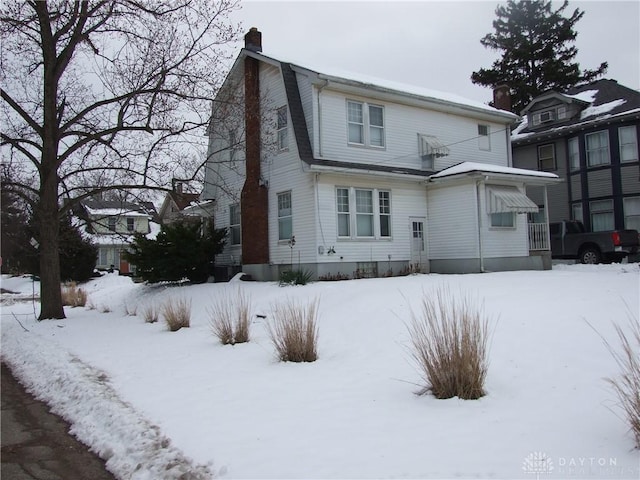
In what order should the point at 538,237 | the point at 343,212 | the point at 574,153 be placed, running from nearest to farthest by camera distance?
the point at 343,212, the point at 538,237, the point at 574,153

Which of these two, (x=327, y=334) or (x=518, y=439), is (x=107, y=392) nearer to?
(x=327, y=334)

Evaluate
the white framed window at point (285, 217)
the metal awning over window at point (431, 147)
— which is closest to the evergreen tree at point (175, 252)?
the white framed window at point (285, 217)

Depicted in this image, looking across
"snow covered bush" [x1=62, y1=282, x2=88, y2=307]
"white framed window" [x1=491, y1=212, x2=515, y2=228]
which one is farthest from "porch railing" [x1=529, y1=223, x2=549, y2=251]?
"snow covered bush" [x1=62, y1=282, x2=88, y2=307]

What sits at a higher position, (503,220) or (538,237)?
(503,220)

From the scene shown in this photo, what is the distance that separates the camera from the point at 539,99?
92.9ft

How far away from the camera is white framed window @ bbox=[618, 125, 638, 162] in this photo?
78.7 feet

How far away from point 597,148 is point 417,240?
12.8 metres

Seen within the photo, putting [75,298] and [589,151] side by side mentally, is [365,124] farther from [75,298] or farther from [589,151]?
[589,151]

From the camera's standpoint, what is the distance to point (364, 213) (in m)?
17.8

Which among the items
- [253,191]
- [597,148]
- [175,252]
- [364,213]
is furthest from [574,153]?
[175,252]

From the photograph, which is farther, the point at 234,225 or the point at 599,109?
the point at 599,109

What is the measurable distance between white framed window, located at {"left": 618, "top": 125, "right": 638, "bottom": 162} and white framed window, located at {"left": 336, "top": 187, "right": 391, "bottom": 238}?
13561 millimetres

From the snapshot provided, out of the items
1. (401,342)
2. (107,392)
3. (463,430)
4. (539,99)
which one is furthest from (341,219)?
(539,99)

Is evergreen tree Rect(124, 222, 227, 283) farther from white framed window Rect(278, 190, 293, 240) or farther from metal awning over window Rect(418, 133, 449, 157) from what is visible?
metal awning over window Rect(418, 133, 449, 157)
